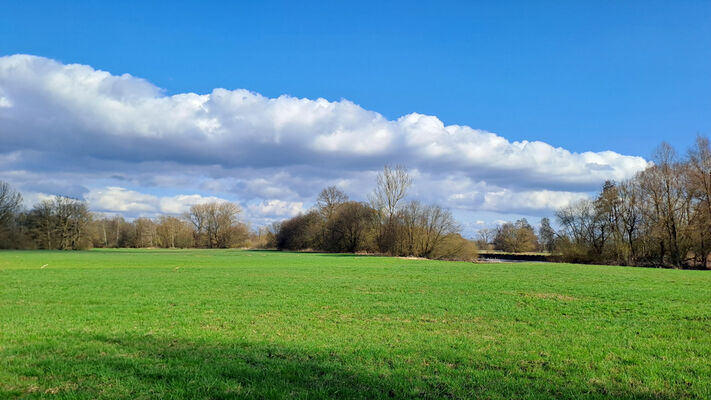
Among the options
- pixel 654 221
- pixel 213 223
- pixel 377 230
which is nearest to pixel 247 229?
pixel 213 223

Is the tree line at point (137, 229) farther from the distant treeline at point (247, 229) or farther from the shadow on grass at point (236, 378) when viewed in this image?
the shadow on grass at point (236, 378)

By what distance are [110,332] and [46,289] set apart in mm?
13978

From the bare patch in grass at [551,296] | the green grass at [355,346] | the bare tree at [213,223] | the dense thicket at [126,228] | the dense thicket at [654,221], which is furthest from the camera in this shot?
the bare tree at [213,223]

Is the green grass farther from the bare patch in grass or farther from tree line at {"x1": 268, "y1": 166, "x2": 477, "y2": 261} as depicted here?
tree line at {"x1": 268, "y1": 166, "x2": 477, "y2": 261}

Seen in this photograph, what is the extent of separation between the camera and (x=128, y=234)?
143125mm

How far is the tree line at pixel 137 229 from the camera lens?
106625 mm

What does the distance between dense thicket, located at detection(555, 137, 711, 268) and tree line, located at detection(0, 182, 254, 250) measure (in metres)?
112

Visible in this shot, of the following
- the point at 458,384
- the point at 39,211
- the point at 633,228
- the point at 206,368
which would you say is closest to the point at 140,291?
the point at 206,368

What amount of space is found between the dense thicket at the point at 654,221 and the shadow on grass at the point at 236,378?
62648 mm

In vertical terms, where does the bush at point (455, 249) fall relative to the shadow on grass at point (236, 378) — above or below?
below

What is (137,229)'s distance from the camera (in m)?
143

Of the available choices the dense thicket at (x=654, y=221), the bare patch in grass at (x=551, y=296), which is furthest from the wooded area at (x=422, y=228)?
the bare patch in grass at (x=551, y=296)

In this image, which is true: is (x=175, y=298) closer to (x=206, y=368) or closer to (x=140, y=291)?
(x=140, y=291)

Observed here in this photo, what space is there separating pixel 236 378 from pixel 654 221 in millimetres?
68958
